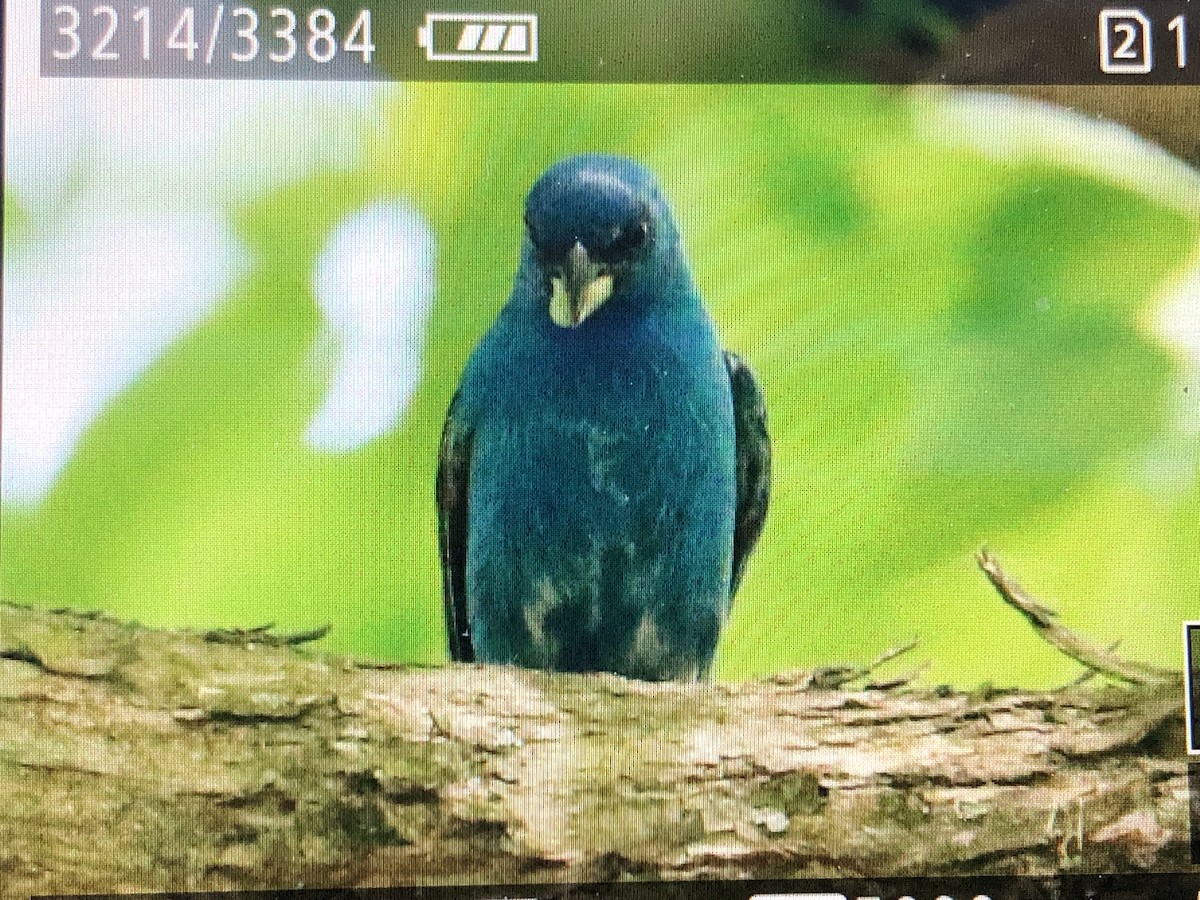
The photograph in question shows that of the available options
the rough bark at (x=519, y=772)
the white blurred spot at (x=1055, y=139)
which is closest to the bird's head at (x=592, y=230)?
the white blurred spot at (x=1055, y=139)

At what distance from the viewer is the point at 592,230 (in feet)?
5.26

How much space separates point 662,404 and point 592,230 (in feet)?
0.86

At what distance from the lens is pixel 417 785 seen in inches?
57.2

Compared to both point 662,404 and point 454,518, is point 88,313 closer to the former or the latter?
point 454,518

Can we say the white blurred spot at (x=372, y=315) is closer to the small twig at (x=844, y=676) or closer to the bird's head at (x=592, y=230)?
the bird's head at (x=592, y=230)

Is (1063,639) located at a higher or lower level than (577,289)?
lower

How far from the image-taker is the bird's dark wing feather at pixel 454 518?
161 centimetres

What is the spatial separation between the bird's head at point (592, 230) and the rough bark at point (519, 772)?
1.76 ft

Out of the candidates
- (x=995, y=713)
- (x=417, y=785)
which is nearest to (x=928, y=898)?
(x=995, y=713)

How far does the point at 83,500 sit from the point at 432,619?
50 cm

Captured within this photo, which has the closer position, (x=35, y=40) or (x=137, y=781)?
(x=137, y=781)

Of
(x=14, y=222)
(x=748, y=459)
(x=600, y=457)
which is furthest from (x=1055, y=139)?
(x=14, y=222)

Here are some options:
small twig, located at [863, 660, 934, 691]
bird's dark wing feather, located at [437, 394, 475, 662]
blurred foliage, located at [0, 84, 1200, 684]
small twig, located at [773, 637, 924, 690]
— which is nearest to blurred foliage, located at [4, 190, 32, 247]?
blurred foliage, located at [0, 84, 1200, 684]

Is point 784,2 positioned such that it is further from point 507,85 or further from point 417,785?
point 417,785
